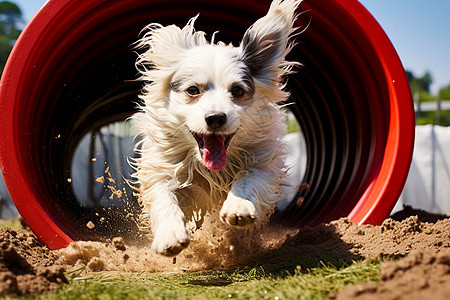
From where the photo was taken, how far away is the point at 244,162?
3643 millimetres

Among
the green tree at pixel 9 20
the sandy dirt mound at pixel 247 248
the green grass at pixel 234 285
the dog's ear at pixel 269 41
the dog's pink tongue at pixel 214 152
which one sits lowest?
the green grass at pixel 234 285

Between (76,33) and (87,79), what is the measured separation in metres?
1.32

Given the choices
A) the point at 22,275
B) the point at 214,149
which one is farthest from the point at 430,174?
the point at 22,275

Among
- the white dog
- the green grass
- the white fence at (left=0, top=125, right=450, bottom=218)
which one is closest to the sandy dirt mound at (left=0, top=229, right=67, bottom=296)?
the green grass

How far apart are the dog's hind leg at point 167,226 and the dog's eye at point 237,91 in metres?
0.83

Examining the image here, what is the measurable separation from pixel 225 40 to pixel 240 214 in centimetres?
319

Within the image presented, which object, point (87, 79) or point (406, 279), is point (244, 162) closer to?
point (406, 279)

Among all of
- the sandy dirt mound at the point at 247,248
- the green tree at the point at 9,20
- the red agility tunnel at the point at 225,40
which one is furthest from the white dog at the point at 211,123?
the green tree at the point at 9,20

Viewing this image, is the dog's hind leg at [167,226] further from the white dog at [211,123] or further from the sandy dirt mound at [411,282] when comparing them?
the sandy dirt mound at [411,282]

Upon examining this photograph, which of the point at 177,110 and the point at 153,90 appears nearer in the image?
the point at 177,110

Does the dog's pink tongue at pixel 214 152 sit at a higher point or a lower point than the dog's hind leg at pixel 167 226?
higher

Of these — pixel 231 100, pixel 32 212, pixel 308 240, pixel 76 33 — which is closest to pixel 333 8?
pixel 231 100

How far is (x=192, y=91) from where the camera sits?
3.39 meters

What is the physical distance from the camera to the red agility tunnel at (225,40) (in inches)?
148
